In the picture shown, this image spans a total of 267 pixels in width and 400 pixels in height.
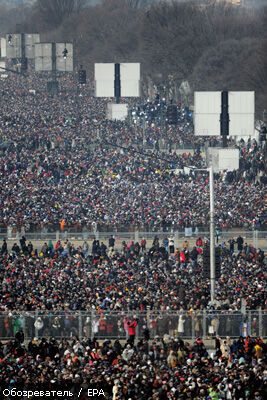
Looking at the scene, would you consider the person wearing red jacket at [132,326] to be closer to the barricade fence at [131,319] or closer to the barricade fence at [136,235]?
the barricade fence at [131,319]

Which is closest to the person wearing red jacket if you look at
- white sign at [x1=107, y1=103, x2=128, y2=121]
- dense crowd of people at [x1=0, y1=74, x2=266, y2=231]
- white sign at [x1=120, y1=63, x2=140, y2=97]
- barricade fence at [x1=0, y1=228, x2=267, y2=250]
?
dense crowd of people at [x1=0, y1=74, x2=266, y2=231]

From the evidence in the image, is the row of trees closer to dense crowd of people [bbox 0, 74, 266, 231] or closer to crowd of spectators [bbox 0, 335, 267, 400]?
dense crowd of people [bbox 0, 74, 266, 231]

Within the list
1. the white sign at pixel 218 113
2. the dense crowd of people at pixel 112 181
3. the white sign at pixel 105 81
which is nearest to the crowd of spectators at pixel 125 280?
the dense crowd of people at pixel 112 181

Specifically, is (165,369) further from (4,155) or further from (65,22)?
(65,22)

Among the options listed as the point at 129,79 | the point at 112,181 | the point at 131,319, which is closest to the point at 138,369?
the point at 131,319

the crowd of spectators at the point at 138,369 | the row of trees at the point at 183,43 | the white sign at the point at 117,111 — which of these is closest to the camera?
the crowd of spectators at the point at 138,369
